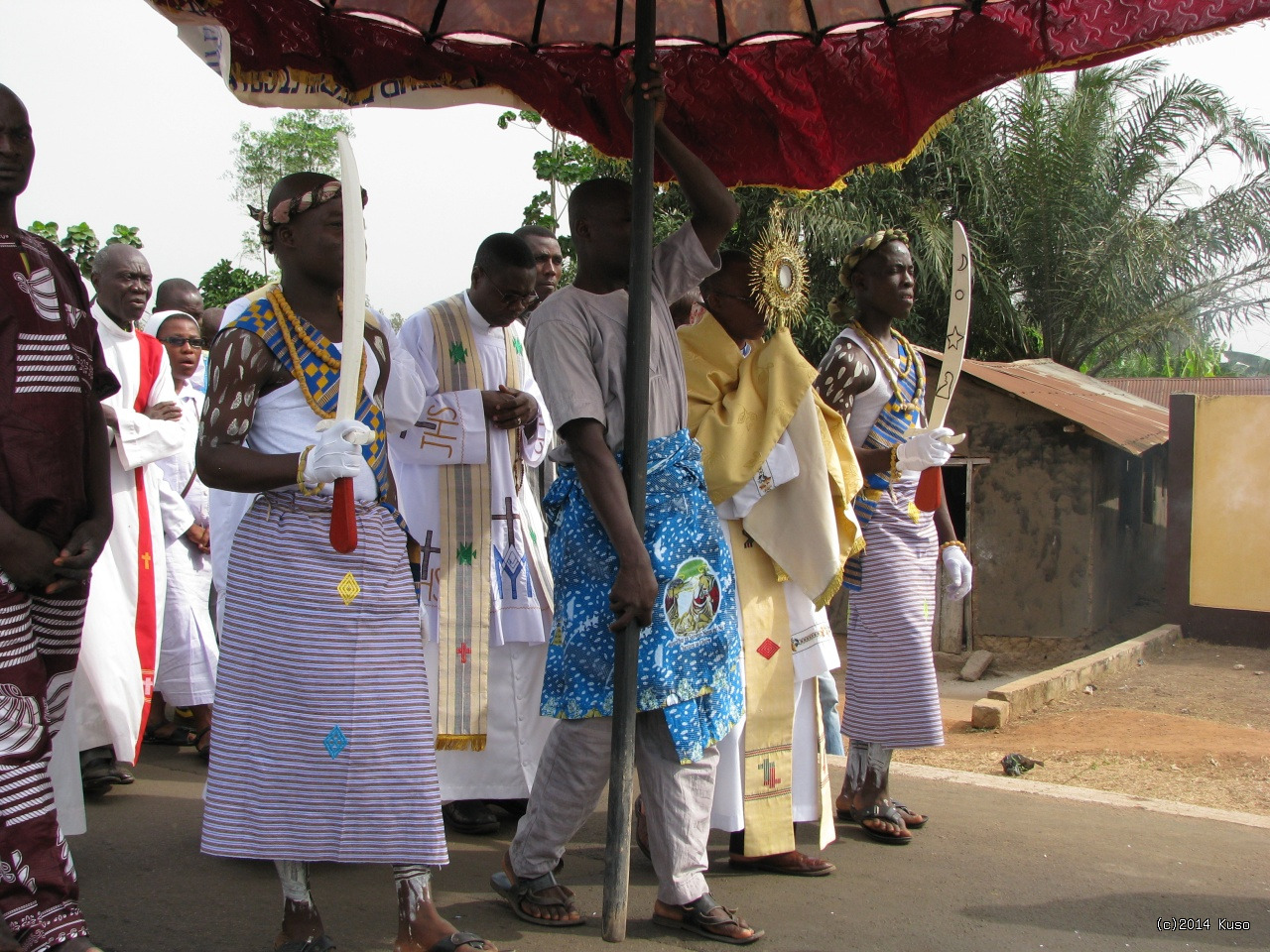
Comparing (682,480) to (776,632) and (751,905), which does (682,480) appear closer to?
(776,632)

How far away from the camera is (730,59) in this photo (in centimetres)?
411

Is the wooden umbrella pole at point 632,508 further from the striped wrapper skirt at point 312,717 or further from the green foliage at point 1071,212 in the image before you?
the green foliage at point 1071,212

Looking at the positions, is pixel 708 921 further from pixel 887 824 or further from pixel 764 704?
pixel 887 824

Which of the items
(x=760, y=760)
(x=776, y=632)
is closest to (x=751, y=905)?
(x=760, y=760)

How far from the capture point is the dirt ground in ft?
22.1

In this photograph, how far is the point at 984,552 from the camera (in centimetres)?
1348

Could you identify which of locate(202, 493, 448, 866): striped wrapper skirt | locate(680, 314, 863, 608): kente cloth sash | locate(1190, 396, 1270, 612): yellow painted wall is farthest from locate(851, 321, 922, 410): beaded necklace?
locate(1190, 396, 1270, 612): yellow painted wall

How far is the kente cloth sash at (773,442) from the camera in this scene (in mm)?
3852

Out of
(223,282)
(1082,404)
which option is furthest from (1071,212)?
(223,282)

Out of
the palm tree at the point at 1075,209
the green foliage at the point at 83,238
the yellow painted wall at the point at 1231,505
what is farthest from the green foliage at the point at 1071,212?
the green foliage at the point at 83,238

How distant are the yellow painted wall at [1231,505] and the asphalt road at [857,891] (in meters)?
7.86

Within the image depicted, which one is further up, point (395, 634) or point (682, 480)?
point (682, 480)

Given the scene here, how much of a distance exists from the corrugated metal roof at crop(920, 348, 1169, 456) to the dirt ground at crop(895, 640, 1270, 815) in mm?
2573

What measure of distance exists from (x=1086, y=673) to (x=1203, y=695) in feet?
2.94
